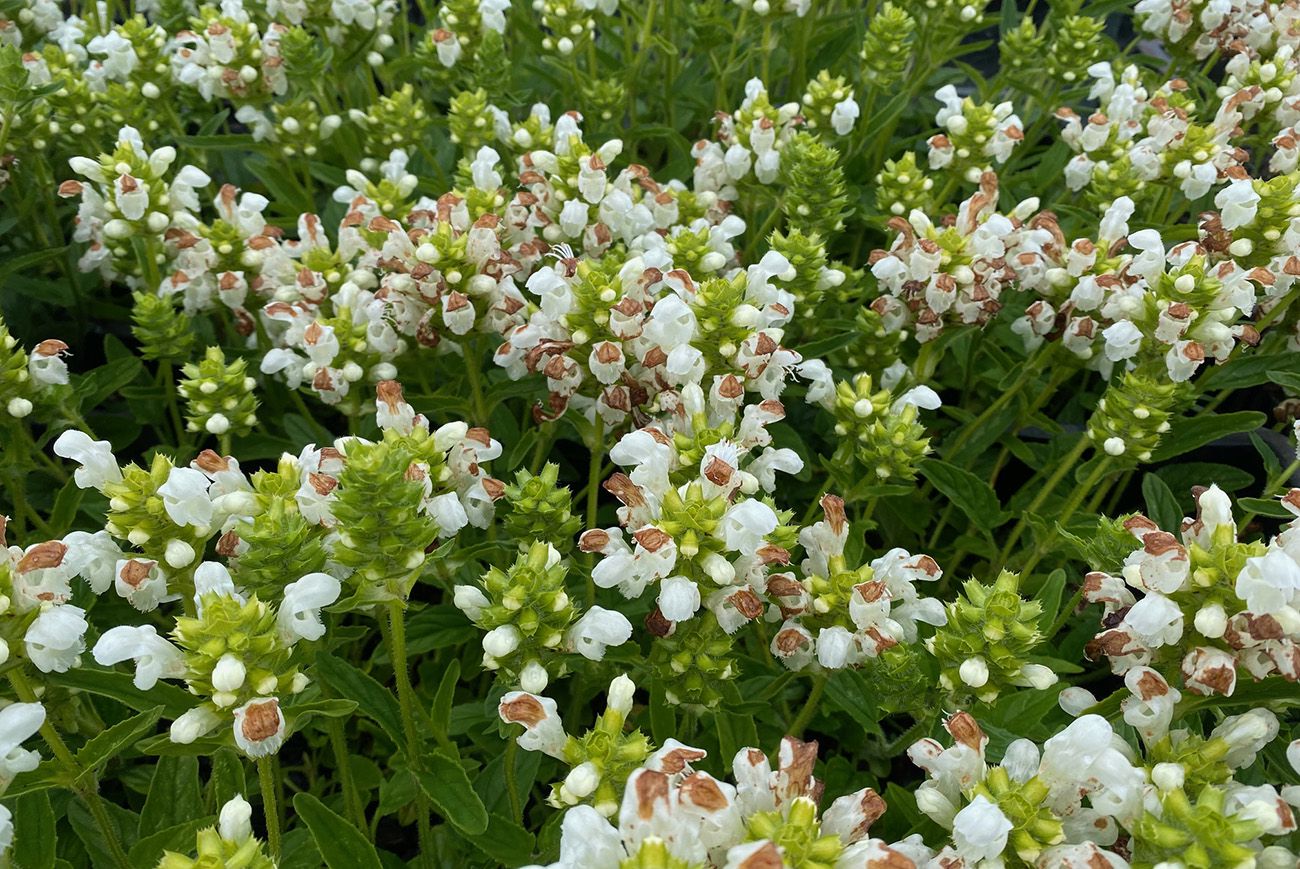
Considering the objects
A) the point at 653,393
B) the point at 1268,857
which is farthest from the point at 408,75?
the point at 1268,857

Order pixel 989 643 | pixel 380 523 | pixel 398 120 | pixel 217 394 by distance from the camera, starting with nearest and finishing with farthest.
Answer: pixel 380 523
pixel 989 643
pixel 217 394
pixel 398 120

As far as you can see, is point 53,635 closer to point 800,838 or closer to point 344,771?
point 344,771

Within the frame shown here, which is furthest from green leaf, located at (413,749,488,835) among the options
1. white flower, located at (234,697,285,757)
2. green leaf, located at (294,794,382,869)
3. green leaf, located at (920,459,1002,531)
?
green leaf, located at (920,459,1002,531)

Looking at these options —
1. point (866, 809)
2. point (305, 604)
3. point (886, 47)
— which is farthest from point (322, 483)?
point (886, 47)

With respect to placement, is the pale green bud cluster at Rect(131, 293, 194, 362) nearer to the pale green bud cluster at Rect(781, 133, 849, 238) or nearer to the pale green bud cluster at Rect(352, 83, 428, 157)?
the pale green bud cluster at Rect(352, 83, 428, 157)

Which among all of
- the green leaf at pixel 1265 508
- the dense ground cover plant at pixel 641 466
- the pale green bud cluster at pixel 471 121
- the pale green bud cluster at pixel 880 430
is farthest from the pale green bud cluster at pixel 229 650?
the green leaf at pixel 1265 508

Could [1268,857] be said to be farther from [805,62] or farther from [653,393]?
[805,62]
